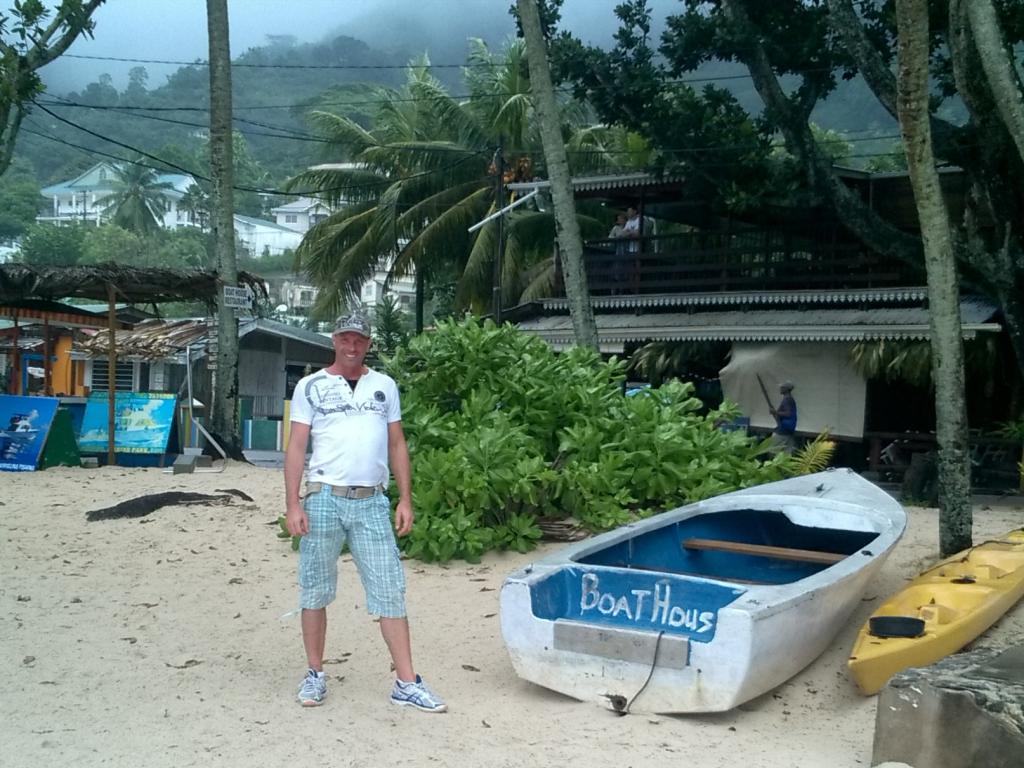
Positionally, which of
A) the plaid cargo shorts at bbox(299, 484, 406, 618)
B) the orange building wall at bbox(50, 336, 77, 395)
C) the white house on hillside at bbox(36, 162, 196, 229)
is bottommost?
the orange building wall at bbox(50, 336, 77, 395)

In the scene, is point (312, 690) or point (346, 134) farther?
point (346, 134)

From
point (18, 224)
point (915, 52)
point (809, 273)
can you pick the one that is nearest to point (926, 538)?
Result: point (915, 52)

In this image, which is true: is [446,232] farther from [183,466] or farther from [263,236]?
[263,236]

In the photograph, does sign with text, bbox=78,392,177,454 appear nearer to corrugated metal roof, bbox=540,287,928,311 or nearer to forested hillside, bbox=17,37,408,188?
corrugated metal roof, bbox=540,287,928,311

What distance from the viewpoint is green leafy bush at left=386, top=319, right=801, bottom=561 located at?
Result: 8.81 m

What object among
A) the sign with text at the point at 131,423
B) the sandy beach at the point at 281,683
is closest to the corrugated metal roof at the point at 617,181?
the sign with text at the point at 131,423

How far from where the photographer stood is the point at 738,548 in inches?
283

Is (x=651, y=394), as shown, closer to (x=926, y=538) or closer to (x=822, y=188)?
(x=926, y=538)

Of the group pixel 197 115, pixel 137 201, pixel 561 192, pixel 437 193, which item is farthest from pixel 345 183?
pixel 197 115

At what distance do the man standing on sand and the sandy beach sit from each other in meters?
0.33

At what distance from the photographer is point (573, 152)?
2670cm

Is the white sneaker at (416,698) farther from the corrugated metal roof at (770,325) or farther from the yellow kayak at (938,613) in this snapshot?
the corrugated metal roof at (770,325)

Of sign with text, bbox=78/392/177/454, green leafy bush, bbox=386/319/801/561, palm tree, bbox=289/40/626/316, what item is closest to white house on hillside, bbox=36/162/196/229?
palm tree, bbox=289/40/626/316

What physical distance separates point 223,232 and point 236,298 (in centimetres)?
118
